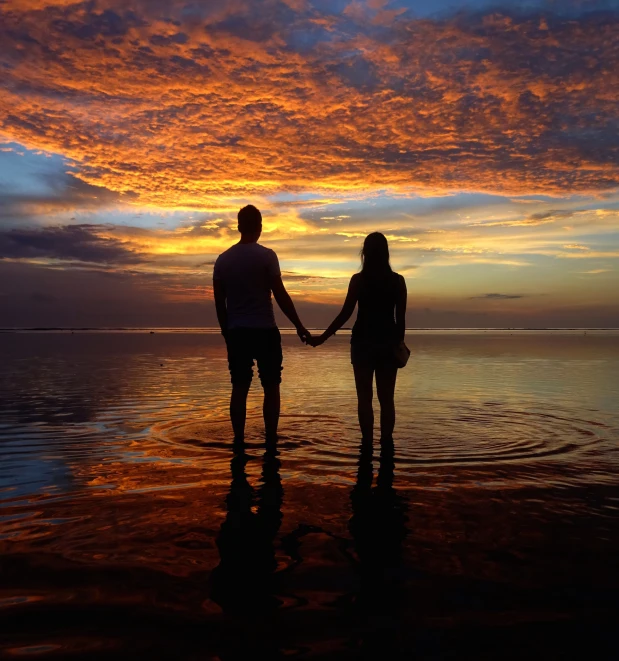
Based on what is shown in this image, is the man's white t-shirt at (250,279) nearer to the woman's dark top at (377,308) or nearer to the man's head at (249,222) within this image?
the man's head at (249,222)

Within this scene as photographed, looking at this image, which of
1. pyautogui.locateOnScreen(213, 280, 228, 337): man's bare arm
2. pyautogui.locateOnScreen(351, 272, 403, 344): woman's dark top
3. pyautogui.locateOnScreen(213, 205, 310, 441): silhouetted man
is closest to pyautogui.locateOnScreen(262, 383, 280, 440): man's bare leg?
pyautogui.locateOnScreen(213, 205, 310, 441): silhouetted man

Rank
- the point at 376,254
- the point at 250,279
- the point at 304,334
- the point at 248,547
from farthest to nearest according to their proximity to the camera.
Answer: the point at 304,334 < the point at 376,254 < the point at 250,279 < the point at 248,547

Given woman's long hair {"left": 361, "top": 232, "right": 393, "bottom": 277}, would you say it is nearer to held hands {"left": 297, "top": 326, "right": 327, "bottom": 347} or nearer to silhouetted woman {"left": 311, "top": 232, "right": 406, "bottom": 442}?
silhouetted woman {"left": 311, "top": 232, "right": 406, "bottom": 442}

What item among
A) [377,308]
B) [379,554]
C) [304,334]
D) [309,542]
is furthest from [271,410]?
[379,554]

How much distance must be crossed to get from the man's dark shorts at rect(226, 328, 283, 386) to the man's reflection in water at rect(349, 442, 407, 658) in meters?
1.64

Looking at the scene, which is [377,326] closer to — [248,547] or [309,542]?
[309,542]

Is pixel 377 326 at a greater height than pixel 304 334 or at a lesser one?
greater

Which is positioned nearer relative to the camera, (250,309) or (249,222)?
(250,309)

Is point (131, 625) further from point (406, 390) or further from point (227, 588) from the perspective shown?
point (406, 390)

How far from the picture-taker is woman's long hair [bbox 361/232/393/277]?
6895 mm

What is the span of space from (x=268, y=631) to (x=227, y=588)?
1.63ft

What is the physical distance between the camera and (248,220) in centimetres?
693

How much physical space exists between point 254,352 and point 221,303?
737mm

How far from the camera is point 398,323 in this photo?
22.8 feet
